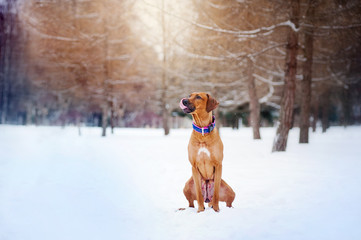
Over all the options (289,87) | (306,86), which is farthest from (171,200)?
(306,86)

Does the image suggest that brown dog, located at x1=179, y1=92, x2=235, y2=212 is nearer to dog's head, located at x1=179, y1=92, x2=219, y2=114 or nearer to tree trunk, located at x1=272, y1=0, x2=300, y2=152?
dog's head, located at x1=179, y1=92, x2=219, y2=114

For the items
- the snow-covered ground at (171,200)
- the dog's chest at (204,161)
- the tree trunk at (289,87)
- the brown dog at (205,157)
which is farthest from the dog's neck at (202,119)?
the tree trunk at (289,87)

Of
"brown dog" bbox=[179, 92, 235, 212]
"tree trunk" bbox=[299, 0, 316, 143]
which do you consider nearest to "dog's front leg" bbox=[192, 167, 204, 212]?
"brown dog" bbox=[179, 92, 235, 212]

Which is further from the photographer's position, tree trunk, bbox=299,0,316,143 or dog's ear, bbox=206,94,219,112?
tree trunk, bbox=299,0,316,143

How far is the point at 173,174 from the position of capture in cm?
668

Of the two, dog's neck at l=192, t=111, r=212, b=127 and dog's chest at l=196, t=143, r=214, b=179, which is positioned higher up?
dog's neck at l=192, t=111, r=212, b=127

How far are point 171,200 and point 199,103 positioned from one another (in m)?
1.89

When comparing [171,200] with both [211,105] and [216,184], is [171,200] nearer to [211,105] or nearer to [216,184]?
[216,184]

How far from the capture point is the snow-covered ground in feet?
11.3

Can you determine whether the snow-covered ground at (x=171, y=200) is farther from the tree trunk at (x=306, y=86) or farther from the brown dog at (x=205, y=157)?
the tree trunk at (x=306, y=86)

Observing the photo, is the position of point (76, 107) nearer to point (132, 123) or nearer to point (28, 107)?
point (28, 107)

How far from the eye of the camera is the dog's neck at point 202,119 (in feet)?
11.6

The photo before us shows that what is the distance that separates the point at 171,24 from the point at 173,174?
1361 centimetres

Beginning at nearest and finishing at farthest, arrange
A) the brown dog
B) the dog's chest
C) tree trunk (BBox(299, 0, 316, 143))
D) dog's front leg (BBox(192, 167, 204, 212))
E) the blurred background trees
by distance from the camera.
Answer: the brown dog, the dog's chest, dog's front leg (BBox(192, 167, 204, 212)), tree trunk (BBox(299, 0, 316, 143)), the blurred background trees
